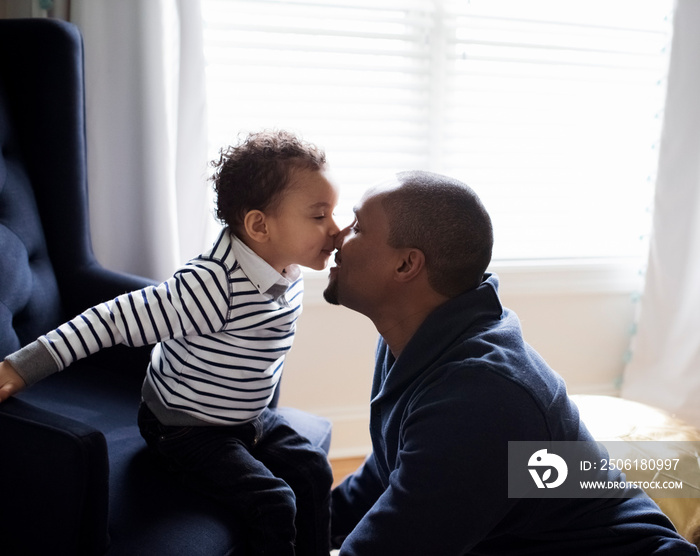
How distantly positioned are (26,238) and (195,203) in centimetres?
56

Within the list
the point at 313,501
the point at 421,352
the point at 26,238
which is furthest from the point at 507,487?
the point at 26,238

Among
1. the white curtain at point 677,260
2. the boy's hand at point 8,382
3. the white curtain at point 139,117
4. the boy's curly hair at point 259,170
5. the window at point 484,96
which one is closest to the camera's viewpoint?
the boy's hand at point 8,382

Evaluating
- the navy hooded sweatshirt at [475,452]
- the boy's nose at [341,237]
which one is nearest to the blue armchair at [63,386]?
the navy hooded sweatshirt at [475,452]

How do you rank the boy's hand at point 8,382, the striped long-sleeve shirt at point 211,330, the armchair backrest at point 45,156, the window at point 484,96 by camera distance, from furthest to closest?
the window at point 484,96, the armchair backrest at point 45,156, the striped long-sleeve shirt at point 211,330, the boy's hand at point 8,382

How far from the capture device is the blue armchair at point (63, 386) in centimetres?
A: 108

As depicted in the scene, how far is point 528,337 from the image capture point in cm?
268

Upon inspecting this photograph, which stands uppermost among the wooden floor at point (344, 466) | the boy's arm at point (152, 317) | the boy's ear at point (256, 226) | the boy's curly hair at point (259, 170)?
the boy's curly hair at point (259, 170)

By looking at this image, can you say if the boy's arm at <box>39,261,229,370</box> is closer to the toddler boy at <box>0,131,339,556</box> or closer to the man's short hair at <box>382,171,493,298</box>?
the toddler boy at <box>0,131,339,556</box>

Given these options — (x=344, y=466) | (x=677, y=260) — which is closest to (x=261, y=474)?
(x=344, y=466)

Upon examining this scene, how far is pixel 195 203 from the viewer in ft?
7.02

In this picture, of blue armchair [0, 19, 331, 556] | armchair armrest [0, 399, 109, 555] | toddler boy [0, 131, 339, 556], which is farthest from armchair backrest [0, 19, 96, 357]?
armchair armrest [0, 399, 109, 555]

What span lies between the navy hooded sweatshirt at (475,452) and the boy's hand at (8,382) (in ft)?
2.04

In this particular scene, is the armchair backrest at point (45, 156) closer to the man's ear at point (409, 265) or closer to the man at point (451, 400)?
the man at point (451, 400)

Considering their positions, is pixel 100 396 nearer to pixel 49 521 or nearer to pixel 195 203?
pixel 49 521
